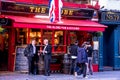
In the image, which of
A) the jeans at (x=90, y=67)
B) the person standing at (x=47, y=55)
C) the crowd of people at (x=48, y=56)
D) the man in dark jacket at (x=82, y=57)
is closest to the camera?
the man in dark jacket at (x=82, y=57)

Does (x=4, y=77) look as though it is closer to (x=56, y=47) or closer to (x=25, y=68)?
(x=25, y=68)

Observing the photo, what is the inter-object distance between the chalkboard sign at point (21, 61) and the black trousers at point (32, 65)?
0.45 meters

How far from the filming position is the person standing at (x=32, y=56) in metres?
22.0

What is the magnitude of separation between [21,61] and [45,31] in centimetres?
244

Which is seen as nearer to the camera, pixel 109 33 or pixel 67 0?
pixel 67 0

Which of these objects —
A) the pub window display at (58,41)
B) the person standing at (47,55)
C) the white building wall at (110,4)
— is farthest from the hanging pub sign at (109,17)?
the person standing at (47,55)

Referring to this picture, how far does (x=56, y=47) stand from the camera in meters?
24.5

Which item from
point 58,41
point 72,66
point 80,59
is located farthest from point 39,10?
point 80,59

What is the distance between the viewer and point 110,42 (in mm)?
27953

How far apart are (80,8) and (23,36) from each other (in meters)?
4.05

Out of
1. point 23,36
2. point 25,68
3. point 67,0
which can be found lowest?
point 25,68

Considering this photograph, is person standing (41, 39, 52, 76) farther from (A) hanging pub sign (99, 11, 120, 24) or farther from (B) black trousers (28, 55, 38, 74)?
(A) hanging pub sign (99, 11, 120, 24)

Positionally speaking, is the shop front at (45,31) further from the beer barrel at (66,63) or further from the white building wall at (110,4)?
the white building wall at (110,4)

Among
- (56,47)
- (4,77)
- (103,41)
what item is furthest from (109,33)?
(4,77)
